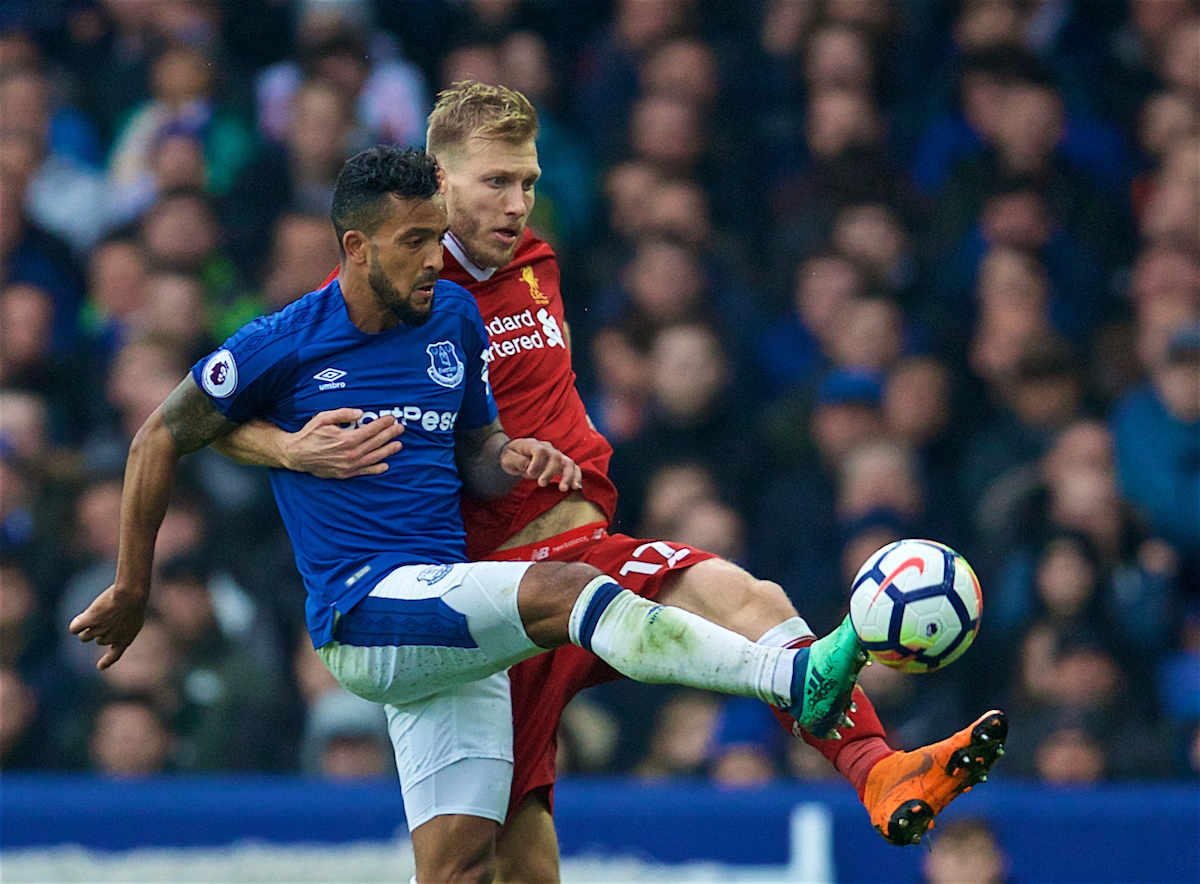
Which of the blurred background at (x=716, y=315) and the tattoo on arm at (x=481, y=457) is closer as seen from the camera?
the tattoo on arm at (x=481, y=457)

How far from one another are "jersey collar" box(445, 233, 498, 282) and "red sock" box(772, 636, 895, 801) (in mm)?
1504

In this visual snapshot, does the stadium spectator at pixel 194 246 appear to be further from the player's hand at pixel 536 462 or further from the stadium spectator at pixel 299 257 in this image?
the player's hand at pixel 536 462

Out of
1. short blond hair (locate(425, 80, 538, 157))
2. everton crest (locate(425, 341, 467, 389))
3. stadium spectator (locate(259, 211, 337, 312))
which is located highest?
stadium spectator (locate(259, 211, 337, 312))

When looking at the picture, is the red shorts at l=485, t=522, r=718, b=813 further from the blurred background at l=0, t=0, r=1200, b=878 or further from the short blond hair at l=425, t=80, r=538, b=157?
the blurred background at l=0, t=0, r=1200, b=878

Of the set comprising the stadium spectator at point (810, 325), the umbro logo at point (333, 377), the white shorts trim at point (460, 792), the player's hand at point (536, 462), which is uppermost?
the stadium spectator at point (810, 325)

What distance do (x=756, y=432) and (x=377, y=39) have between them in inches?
136

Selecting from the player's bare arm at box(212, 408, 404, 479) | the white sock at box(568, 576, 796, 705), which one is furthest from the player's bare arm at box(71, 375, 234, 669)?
the white sock at box(568, 576, 796, 705)

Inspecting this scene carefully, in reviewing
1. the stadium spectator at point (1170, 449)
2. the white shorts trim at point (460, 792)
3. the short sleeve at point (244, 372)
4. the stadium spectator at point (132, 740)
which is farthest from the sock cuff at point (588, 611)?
the stadium spectator at point (1170, 449)

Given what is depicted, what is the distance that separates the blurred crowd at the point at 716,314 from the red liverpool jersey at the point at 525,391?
256 cm

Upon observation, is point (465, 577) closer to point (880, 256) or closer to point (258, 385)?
point (258, 385)

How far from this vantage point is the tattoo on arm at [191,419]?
4.94m

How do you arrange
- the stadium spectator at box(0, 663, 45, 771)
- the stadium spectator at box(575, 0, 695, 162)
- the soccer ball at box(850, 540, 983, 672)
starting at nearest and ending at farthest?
1. the soccer ball at box(850, 540, 983, 672)
2. the stadium spectator at box(0, 663, 45, 771)
3. the stadium spectator at box(575, 0, 695, 162)

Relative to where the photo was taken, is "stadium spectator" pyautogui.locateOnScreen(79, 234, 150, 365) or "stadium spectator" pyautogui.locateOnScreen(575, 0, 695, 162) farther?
"stadium spectator" pyautogui.locateOnScreen(575, 0, 695, 162)

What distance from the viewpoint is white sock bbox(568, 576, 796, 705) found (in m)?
4.55
